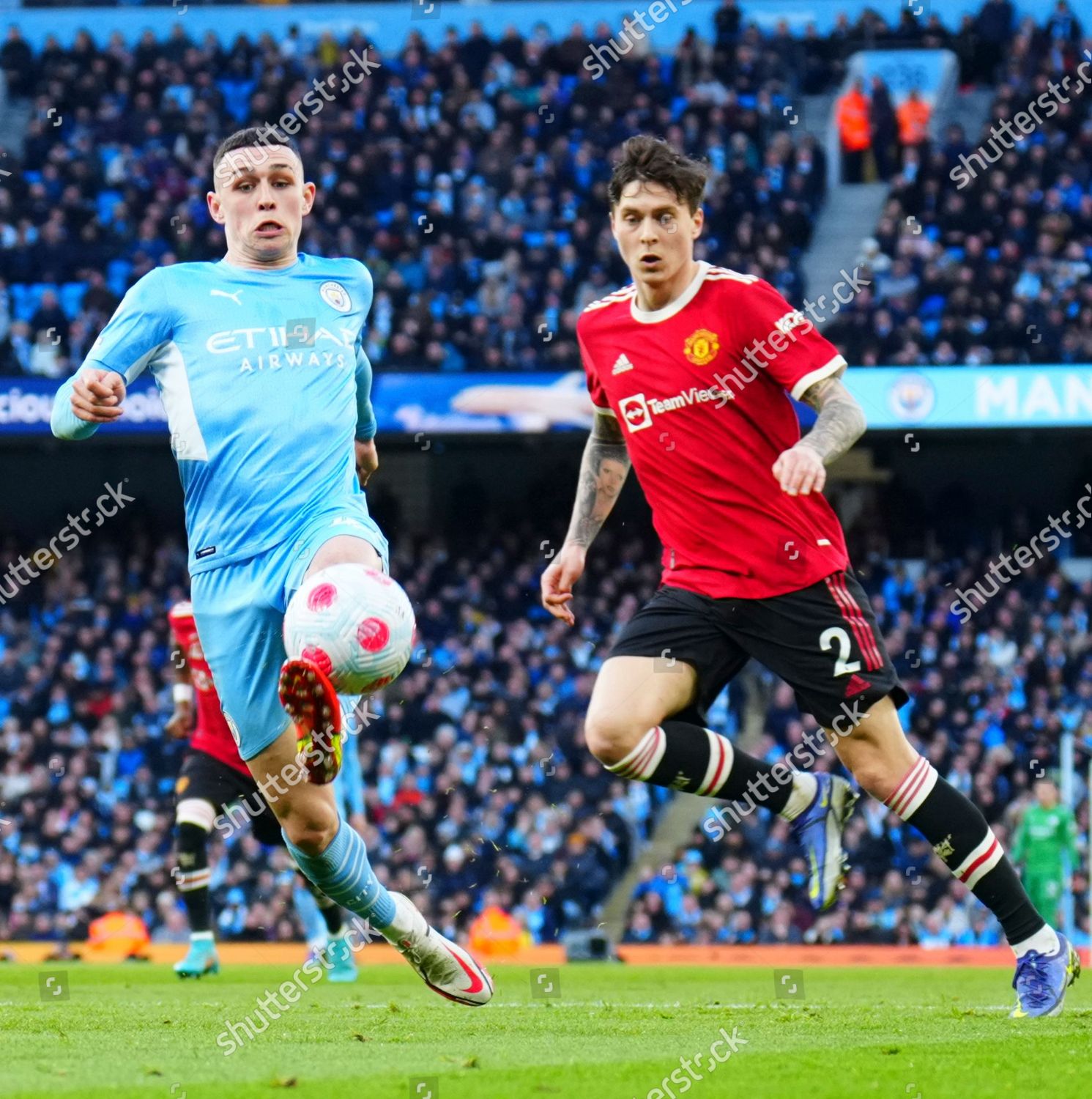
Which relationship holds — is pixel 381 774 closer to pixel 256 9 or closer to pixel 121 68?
pixel 121 68

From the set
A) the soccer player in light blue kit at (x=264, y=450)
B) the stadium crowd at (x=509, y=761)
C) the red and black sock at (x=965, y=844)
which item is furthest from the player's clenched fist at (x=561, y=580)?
the stadium crowd at (x=509, y=761)

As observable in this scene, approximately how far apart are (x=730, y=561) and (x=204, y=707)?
5.51 meters

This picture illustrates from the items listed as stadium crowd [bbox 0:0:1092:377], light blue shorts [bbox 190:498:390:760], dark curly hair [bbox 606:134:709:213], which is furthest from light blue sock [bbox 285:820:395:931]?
stadium crowd [bbox 0:0:1092:377]

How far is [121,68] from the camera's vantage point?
25188mm

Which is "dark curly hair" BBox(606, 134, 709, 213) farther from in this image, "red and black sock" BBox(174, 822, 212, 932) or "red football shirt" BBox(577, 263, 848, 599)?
"red and black sock" BBox(174, 822, 212, 932)

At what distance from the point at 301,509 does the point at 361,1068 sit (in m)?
1.81

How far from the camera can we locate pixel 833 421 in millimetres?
6078

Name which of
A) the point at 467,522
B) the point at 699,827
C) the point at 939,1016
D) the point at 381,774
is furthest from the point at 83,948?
the point at 939,1016

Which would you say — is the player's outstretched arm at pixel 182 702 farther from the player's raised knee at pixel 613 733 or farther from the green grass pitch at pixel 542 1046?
the player's raised knee at pixel 613 733

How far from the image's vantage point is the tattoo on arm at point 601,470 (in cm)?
715

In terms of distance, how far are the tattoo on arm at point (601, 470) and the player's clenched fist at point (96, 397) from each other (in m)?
2.13

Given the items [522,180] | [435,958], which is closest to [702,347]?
[435,958]

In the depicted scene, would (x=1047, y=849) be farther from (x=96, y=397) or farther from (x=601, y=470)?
(x=96, y=397)

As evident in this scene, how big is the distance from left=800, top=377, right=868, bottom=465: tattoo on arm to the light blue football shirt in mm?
→ 1550
